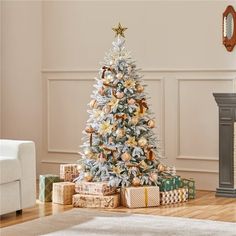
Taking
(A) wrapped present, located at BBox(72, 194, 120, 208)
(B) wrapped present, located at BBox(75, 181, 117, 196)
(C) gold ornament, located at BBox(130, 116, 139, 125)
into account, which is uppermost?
(C) gold ornament, located at BBox(130, 116, 139, 125)

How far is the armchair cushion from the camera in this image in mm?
5453

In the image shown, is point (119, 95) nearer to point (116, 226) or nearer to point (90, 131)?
point (90, 131)

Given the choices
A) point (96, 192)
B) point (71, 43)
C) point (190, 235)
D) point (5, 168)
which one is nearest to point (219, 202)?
point (96, 192)

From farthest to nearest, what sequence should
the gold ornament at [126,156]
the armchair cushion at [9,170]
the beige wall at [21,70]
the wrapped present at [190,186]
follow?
the beige wall at [21,70]
the wrapped present at [190,186]
the gold ornament at [126,156]
the armchair cushion at [9,170]

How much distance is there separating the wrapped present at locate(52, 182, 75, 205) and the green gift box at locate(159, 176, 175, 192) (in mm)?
776

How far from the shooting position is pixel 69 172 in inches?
259

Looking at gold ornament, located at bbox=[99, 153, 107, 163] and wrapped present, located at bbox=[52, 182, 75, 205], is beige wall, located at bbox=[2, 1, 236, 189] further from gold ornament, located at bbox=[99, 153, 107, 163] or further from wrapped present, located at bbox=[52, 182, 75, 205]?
wrapped present, located at bbox=[52, 182, 75, 205]

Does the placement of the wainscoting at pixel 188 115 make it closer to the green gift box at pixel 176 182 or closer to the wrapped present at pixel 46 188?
the green gift box at pixel 176 182

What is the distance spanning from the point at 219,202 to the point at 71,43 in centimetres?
254

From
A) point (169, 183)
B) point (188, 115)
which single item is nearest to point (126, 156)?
point (169, 183)

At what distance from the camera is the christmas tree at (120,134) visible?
622 cm

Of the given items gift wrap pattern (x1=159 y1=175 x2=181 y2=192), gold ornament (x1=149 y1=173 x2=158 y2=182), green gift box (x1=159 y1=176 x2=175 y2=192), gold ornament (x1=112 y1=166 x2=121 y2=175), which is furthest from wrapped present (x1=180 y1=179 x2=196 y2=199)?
gold ornament (x1=112 y1=166 x2=121 y2=175)

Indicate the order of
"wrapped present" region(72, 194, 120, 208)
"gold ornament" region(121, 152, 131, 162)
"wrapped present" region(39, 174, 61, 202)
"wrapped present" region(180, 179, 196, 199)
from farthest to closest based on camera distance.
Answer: "wrapped present" region(180, 179, 196, 199) < "wrapped present" region(39, 174, 61, 202) < "gold ornament" region(121, 152, 131, 162) < "wrapped present" region(72, 194, 120, 208)

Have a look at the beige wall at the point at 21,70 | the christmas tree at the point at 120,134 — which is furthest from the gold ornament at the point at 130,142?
the beige wall at the point at 21,70
